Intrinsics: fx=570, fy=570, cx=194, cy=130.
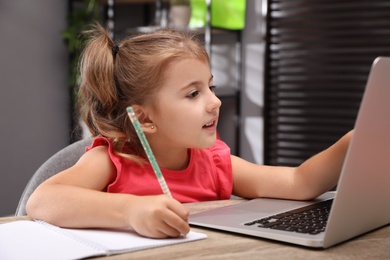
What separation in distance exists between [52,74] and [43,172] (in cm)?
232

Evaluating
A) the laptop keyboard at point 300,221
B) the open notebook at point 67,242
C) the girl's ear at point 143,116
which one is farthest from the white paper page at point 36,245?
the girl's ear at point 143,116

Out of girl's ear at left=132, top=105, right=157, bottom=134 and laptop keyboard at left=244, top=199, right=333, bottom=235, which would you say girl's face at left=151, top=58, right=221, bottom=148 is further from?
laptop keyboard at left=244, top=199, right=333, bottom=235

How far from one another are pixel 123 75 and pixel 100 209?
1.46ft

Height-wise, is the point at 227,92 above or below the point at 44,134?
above

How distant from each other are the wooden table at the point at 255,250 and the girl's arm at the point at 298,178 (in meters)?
0.29

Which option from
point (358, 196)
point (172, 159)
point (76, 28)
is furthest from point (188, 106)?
point (76, 28)

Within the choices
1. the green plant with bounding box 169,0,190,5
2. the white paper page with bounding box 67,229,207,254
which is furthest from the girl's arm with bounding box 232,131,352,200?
the green plant with bounding box 169,0,190,5

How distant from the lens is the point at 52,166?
136 centimetres

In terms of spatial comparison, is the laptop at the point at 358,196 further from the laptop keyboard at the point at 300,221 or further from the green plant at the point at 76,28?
the green plant at the point at 76,28

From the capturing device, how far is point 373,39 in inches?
123

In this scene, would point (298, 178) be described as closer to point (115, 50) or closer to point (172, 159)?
point (172, 159)

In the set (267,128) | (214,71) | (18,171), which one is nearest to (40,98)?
(18,171)

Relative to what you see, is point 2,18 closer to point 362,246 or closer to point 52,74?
point 52,74

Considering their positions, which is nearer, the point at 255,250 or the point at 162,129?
the point at 255,250
